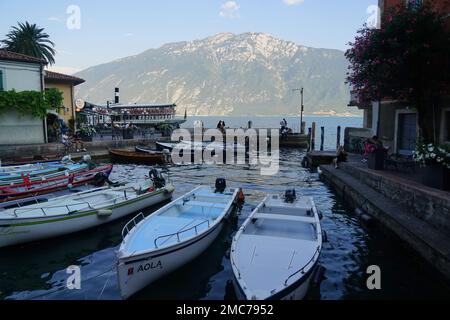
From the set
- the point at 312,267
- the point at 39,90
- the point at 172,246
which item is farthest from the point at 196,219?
the point at 39,90

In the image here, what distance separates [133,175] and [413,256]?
18254mm

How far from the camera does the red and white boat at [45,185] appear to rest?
1564 centimetres

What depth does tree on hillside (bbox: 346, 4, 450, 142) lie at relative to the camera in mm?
14578

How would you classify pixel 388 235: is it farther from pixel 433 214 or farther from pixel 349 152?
pixel 349 152

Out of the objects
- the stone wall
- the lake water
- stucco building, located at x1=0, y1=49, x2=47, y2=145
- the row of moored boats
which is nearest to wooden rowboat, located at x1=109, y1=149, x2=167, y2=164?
stucco building, located at x1=0, y1=49, x2=47, y2=145

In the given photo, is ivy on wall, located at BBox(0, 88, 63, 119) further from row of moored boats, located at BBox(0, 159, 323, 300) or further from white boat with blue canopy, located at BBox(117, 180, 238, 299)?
white boat with blue canopy, located at BBox(117, 180, 238, 299)

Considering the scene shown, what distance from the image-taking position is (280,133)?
44.6m

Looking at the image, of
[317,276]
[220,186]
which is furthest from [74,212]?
[317,276]

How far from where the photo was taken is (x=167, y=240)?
9461 millimetres

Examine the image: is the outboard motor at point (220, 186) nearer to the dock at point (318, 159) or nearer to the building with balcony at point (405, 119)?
the building with balcony at point (405, 119)

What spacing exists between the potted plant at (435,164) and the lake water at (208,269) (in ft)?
7.26

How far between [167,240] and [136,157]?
68.9 ft

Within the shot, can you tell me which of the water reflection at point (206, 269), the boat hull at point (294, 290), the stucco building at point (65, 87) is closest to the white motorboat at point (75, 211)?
the water reflection at point (206, 269)
